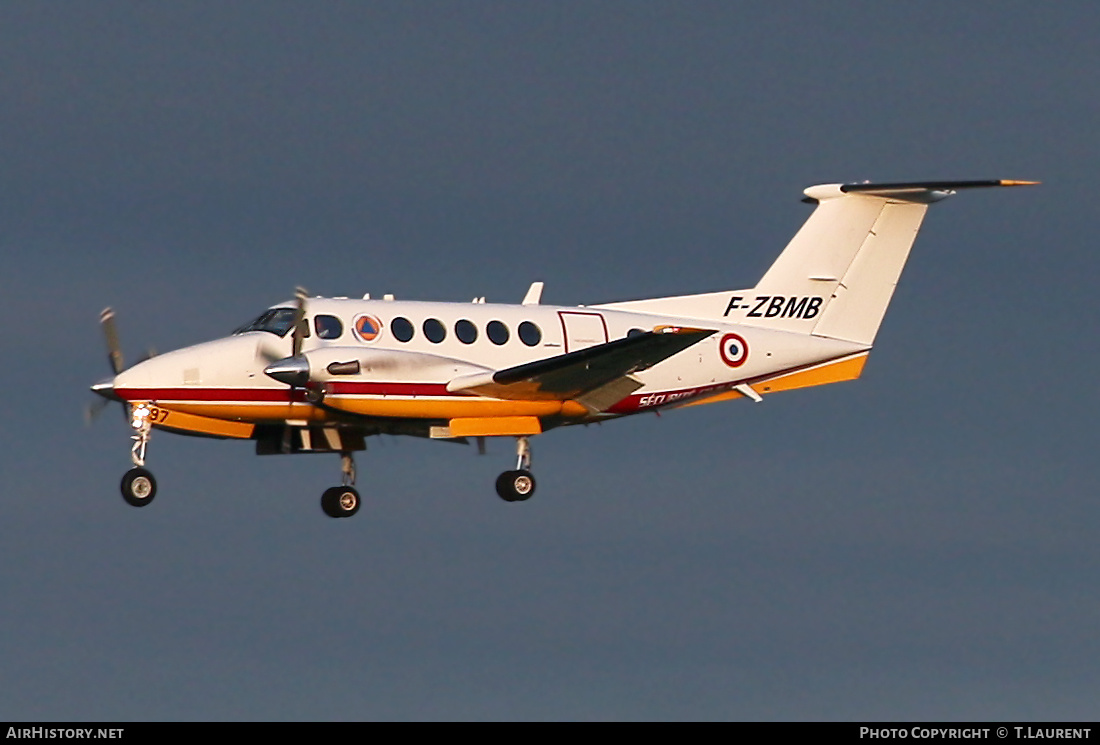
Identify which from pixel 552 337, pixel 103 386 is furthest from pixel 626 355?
pixel 103 386

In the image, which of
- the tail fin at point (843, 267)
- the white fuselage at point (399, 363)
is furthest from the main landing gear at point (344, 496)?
the tail fin at point (843, 267)

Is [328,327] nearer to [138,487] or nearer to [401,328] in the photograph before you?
[401,328]

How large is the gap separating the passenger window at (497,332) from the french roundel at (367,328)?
6.15ft

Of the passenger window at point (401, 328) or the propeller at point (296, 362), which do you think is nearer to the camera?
the propeller at point (296, 362)

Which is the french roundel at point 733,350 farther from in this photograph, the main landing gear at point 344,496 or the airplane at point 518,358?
the main landing gear at point 344,496

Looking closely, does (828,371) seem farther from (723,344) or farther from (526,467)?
(526,467)

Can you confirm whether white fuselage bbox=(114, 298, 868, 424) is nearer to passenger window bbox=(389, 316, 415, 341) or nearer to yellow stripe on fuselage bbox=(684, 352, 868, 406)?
passenger window bbox=(389, 316, 415, 341)

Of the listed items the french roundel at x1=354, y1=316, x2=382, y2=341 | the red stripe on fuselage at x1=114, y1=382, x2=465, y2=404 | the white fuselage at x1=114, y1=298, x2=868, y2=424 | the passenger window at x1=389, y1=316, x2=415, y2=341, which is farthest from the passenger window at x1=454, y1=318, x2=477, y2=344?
the french roundel at x1=354, y1=316, x2=382, y2=341

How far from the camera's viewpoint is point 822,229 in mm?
34062

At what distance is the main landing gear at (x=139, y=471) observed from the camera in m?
28.7

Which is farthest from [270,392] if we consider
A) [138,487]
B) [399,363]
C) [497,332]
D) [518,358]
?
[518,358]

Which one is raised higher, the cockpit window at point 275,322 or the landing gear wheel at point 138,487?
the cockpit window at point 275,322

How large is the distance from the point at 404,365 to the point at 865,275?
27.9 ft

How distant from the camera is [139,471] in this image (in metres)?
28.8
